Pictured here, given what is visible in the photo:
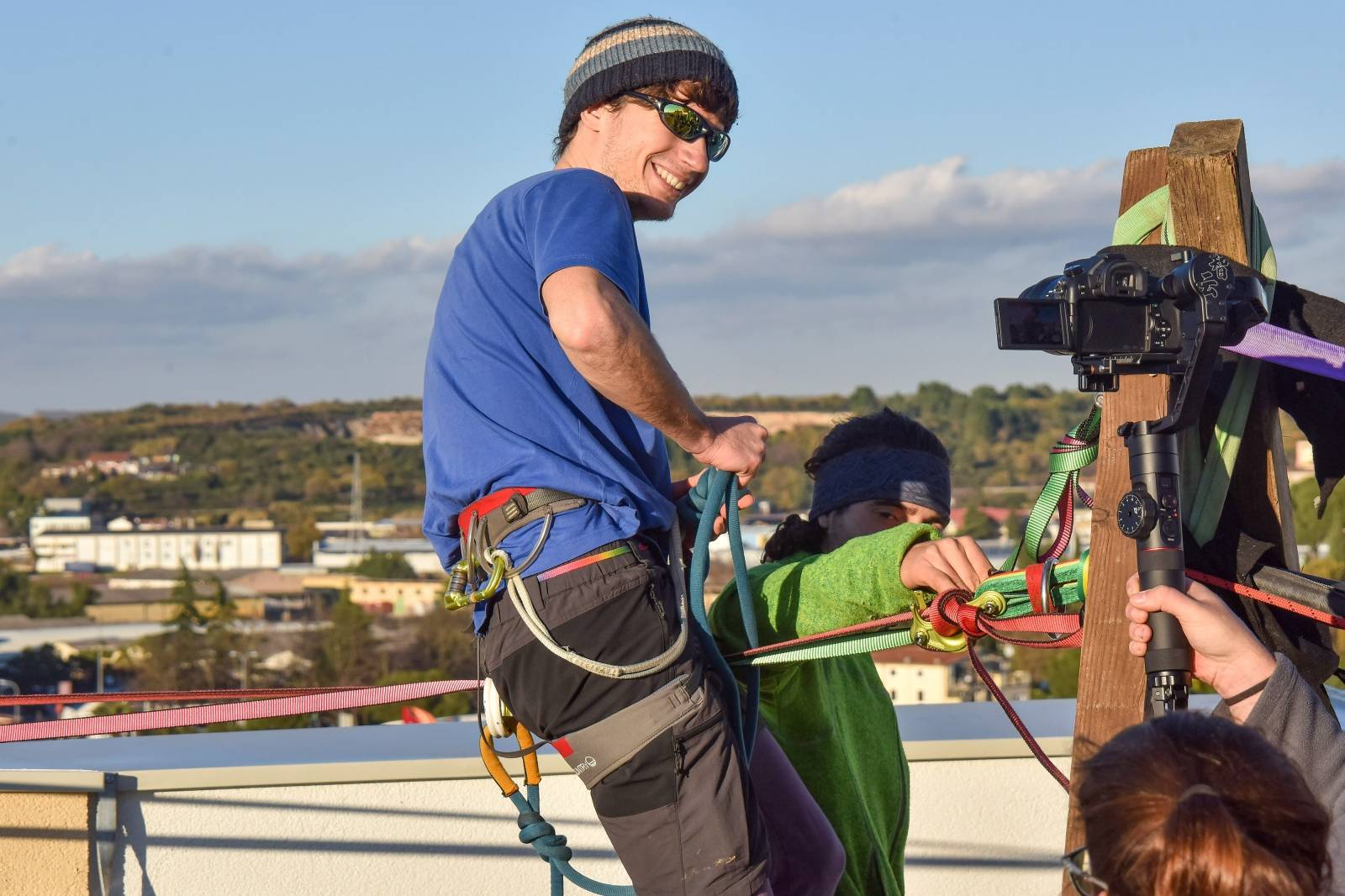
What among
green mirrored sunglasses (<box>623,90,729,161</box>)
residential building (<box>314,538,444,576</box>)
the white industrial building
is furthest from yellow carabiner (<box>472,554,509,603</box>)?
the white industrial building

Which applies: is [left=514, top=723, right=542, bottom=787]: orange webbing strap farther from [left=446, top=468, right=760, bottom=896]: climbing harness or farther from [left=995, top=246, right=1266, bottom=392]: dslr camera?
[left=995, top=246, right=1266, bottom=392]: dslr camera

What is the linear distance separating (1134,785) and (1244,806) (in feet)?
0.30

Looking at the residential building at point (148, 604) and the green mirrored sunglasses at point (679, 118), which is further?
the residential building at point (148, 604)

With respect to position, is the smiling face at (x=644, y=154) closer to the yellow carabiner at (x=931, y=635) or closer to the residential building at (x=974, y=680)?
the yellow carabiner at (x=931, y=635)

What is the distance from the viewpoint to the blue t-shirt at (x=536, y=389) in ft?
7.36

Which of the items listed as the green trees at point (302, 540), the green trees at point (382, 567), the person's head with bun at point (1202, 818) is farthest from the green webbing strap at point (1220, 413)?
the green trees at point (302, 540)

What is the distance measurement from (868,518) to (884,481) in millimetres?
80

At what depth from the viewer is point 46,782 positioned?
3156mm

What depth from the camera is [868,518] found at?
3.09 meters

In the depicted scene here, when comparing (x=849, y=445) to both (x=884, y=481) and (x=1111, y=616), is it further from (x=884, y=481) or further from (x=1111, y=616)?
(x=1111, y=616)

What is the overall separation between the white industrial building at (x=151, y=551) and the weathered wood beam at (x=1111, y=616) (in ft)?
298

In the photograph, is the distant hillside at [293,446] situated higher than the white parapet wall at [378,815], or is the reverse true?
the distant hillside at [293,446]

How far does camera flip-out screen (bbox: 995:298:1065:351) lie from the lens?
1824mm

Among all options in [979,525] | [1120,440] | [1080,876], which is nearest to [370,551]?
[979,525]
